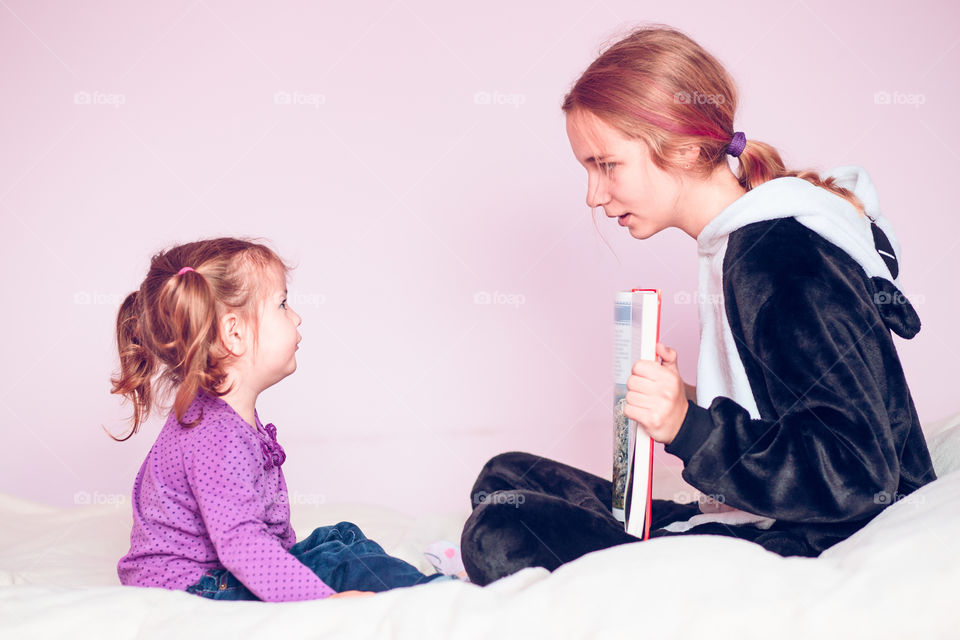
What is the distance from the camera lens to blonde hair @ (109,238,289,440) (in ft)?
4.02

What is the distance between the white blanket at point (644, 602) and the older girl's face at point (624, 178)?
56 centimetres

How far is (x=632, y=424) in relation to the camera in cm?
112

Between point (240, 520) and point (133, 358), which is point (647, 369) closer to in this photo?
point (240, 520)

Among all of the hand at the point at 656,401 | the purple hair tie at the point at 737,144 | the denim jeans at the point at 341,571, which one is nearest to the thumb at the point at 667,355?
the hand at the point at 656,401

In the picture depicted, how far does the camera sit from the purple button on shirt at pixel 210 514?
3.71 ft

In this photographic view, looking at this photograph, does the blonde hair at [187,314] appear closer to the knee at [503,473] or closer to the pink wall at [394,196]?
the knee at [503,473]

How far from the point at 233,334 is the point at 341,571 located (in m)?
0.39

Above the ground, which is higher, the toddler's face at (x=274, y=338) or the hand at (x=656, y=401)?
the toddler's face at (x=274, y=338)

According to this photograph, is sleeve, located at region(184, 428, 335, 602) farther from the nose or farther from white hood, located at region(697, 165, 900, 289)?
white hood, located at region(697, 165, 900, 289)

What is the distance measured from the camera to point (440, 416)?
2.47 meters

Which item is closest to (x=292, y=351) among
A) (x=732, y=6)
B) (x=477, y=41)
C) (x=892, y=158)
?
(x=477, y=41)

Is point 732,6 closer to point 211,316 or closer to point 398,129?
point 398,129

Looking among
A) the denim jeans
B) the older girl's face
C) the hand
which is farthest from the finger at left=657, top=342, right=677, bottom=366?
the denim jeans

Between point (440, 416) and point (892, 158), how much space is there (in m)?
1.54
